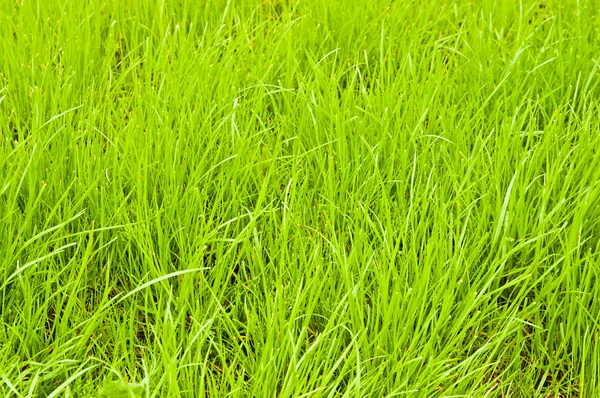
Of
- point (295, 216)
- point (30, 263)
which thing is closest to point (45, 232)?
point (30, 263)

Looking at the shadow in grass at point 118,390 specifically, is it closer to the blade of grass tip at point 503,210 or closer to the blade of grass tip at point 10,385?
the blade of grass tip at point 10,385

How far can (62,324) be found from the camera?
5.80 ft

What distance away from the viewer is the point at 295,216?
2047mm

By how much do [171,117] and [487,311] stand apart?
1.10 m

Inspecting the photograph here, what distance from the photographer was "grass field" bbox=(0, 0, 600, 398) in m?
1.75

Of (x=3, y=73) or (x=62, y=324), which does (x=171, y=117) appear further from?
(x=62, y=324)

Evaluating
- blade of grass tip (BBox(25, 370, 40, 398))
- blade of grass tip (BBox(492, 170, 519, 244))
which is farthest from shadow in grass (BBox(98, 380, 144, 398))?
blade of grass tip (BBox(492, 170, 519, 244))

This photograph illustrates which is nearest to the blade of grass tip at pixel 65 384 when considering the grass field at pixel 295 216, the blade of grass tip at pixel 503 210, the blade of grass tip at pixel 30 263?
the grass field at pixel 295 216

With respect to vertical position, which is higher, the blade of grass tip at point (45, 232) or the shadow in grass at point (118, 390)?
the blade of grass tip at point (45, 232)

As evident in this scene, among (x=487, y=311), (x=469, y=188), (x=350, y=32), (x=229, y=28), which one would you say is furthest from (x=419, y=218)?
(x=229, y=28)

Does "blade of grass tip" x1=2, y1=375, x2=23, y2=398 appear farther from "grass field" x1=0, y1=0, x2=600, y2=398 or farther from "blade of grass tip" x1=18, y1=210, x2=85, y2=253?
"blade of grass tip" x1=18, y1=210, x2=85, y2=253

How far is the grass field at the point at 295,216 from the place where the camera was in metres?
1.75

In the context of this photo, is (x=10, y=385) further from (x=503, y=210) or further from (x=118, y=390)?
(x=503, y=210)

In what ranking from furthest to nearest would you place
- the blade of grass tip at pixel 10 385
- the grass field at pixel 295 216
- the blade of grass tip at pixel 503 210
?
1. the blade of grass tip at pixel 503 210
2. the grass field at pixel 295 216
3. the blade of grass tip at pixel 10 385
